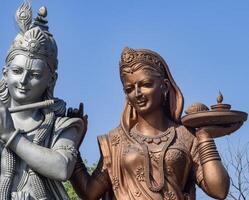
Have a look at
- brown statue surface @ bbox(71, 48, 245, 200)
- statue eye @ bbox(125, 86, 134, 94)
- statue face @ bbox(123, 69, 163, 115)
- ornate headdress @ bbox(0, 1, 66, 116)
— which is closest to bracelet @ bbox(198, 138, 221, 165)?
brown statue surface @ bbox(71, 48, 245, 200)

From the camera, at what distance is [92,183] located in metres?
5.40

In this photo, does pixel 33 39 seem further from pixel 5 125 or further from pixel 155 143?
pixel 155 143

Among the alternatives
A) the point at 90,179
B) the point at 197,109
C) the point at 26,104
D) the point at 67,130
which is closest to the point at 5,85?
the point at 26,104

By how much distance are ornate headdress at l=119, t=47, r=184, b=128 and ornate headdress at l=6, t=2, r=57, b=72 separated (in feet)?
1.70

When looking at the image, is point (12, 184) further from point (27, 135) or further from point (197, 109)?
point (197, 109)

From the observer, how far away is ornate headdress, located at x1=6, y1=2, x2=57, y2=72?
5.36 metres

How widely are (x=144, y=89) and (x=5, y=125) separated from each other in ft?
3.34

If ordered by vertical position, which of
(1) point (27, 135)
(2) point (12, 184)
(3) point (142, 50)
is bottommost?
(2) point (12, 184)

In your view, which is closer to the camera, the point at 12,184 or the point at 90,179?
the point at 12,184

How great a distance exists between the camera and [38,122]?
17.4 ft

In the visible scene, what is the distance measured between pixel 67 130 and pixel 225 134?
3.60ft

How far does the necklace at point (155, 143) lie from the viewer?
5.19 meters

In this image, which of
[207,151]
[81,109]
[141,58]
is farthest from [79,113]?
[207,151]

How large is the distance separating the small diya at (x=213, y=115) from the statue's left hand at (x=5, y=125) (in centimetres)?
120
